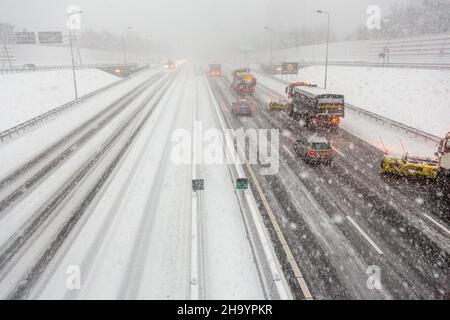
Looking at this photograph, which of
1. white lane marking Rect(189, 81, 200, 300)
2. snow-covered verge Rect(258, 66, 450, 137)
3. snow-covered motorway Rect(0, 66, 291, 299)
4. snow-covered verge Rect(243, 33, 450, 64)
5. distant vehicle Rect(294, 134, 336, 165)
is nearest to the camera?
white lane marking Rect(189, 81, 200, 300)

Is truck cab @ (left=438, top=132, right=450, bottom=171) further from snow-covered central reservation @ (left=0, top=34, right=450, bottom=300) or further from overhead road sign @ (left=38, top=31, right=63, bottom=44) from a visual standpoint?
overhead road sign @ (left=38, top=31, right=63, bottom=44)

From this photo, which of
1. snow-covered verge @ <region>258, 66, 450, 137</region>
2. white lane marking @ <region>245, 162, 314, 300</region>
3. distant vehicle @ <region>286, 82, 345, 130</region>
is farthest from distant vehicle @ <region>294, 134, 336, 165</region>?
snow-covered verge @ <region>258, 66, 450, 137</region>

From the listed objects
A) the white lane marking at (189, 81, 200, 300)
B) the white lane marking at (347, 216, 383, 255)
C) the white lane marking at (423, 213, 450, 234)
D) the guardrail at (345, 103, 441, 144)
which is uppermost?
the guardrail at (345, 103, 441, 144)

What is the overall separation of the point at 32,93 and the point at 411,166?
46.2 meters

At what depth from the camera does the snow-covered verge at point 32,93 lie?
126 ft

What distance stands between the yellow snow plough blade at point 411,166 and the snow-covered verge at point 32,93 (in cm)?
3488

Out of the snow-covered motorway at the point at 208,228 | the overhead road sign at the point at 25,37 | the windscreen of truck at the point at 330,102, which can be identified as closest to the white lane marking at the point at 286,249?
the snow-covered motorway at the point at 208,228

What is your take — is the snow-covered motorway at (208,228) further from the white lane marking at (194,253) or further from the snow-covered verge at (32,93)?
the snow-covered verge at (32,93)

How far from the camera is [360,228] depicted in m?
13.9

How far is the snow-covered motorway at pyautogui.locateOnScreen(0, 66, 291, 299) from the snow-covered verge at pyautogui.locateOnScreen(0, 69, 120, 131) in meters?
13.1

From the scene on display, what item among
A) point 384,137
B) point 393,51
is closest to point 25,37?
point 384,137

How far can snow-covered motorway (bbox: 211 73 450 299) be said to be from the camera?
10.7 metres

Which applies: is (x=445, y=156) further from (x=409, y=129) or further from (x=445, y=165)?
(x=409, y=129)

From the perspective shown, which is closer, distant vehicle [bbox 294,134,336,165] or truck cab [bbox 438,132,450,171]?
truck cab [bbox 438,132,450,171]
